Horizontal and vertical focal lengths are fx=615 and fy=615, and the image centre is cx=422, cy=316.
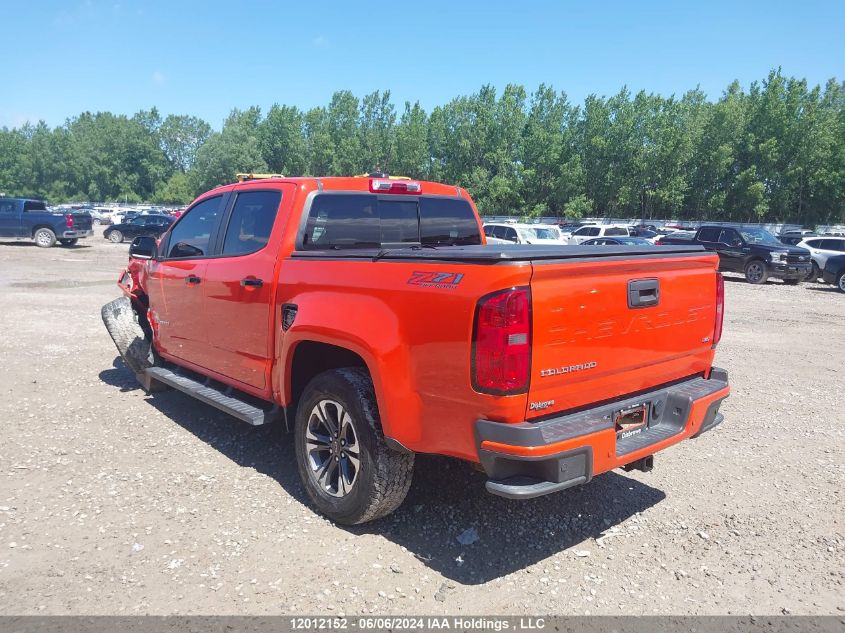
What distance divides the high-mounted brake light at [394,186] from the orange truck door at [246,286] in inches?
25.0

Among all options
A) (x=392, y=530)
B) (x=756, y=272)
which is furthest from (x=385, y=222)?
(x=756, y=272)

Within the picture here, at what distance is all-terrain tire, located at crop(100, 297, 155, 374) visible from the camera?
6016 mm

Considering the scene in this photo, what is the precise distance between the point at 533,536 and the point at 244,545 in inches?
65.5

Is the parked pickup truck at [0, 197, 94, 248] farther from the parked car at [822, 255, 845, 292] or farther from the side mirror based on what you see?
the parked car at [822, 255, 845, 292]

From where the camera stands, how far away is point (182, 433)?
17.1 ft

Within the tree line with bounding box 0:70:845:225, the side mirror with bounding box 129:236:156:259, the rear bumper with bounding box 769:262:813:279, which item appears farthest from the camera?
the tree line with bounding box 0:70:845:225

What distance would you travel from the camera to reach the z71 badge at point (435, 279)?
2852 mm

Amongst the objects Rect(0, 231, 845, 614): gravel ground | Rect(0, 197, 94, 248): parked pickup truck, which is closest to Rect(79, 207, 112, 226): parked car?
Rect(0, 197, 94, 248): parked pickup truck

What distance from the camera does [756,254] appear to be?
20.0m

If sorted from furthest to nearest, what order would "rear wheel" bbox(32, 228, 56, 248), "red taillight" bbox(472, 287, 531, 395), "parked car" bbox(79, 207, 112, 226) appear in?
"parked car" bbox(79, 207, 112, 226) → "rear wheel" bbox(32, 228, 56, 248) → "red taillight" bbox(472, 287, 531, 395)

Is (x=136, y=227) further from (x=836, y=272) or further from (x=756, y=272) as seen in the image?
(x=836, y=272)

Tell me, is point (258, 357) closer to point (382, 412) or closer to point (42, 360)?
point (382, 412)

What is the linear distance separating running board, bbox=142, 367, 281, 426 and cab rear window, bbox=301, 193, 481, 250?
1.17 meters

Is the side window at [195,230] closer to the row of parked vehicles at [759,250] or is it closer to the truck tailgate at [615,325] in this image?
the truck tailgate at [615,325]
